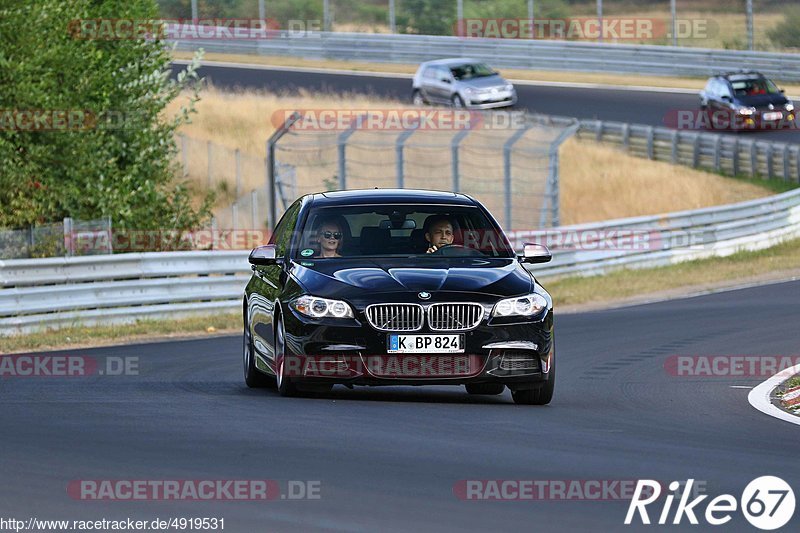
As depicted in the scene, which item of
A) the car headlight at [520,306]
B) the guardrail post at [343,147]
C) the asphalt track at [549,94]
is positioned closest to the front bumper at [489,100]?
the asphalt track at [549,94]

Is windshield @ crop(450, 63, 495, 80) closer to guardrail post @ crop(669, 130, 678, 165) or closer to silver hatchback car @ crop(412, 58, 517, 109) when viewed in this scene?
silver hatchback car @ crop(412, 58, 517, 109)

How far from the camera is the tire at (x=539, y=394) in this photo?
36.8ft

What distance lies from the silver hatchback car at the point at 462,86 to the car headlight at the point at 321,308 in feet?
117

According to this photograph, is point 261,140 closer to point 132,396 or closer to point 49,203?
point 49,203

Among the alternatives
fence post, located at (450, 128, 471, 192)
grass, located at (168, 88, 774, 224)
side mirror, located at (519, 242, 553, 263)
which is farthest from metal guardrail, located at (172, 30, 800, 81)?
side mirror, located at (519, 242, 553, 263)

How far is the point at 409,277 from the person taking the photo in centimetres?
1105

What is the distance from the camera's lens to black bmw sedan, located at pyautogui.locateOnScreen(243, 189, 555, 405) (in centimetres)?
1076

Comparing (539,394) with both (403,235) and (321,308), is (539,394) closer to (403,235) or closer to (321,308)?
(403,235)

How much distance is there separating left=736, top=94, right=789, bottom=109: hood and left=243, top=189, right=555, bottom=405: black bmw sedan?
1326 inches

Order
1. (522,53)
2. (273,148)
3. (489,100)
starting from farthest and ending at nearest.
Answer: (522,53) < (489,100) < (273,148)

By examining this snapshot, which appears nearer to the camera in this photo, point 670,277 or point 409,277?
point 409,277

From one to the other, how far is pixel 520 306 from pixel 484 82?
3645cm

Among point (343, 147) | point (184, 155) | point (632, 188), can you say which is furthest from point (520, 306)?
point (632, 188)

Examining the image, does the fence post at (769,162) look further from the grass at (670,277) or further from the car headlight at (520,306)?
the car headlight at (520,306)
